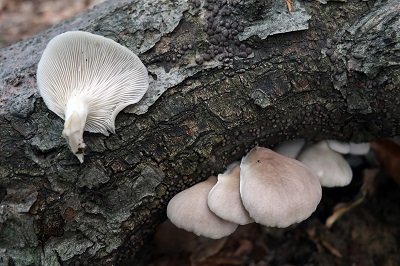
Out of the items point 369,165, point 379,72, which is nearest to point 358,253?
point 369,165

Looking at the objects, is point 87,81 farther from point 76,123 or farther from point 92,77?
point 76,123

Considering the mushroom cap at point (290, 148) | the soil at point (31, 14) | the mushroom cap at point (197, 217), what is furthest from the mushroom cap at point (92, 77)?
the soil at point (31, 14)

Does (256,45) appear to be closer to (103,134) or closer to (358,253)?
(103,134)

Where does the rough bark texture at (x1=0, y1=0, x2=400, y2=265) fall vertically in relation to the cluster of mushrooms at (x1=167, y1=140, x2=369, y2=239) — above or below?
above

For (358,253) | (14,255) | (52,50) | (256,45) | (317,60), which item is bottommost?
(358,253)

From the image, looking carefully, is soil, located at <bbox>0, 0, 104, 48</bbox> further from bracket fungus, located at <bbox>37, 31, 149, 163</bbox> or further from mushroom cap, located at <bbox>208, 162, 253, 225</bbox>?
mushroom cap, located at <bbox>208, 162, 253, 225</bbox>

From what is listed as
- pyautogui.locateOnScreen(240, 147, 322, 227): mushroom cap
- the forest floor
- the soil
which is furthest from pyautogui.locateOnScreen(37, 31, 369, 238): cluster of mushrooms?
the soil
